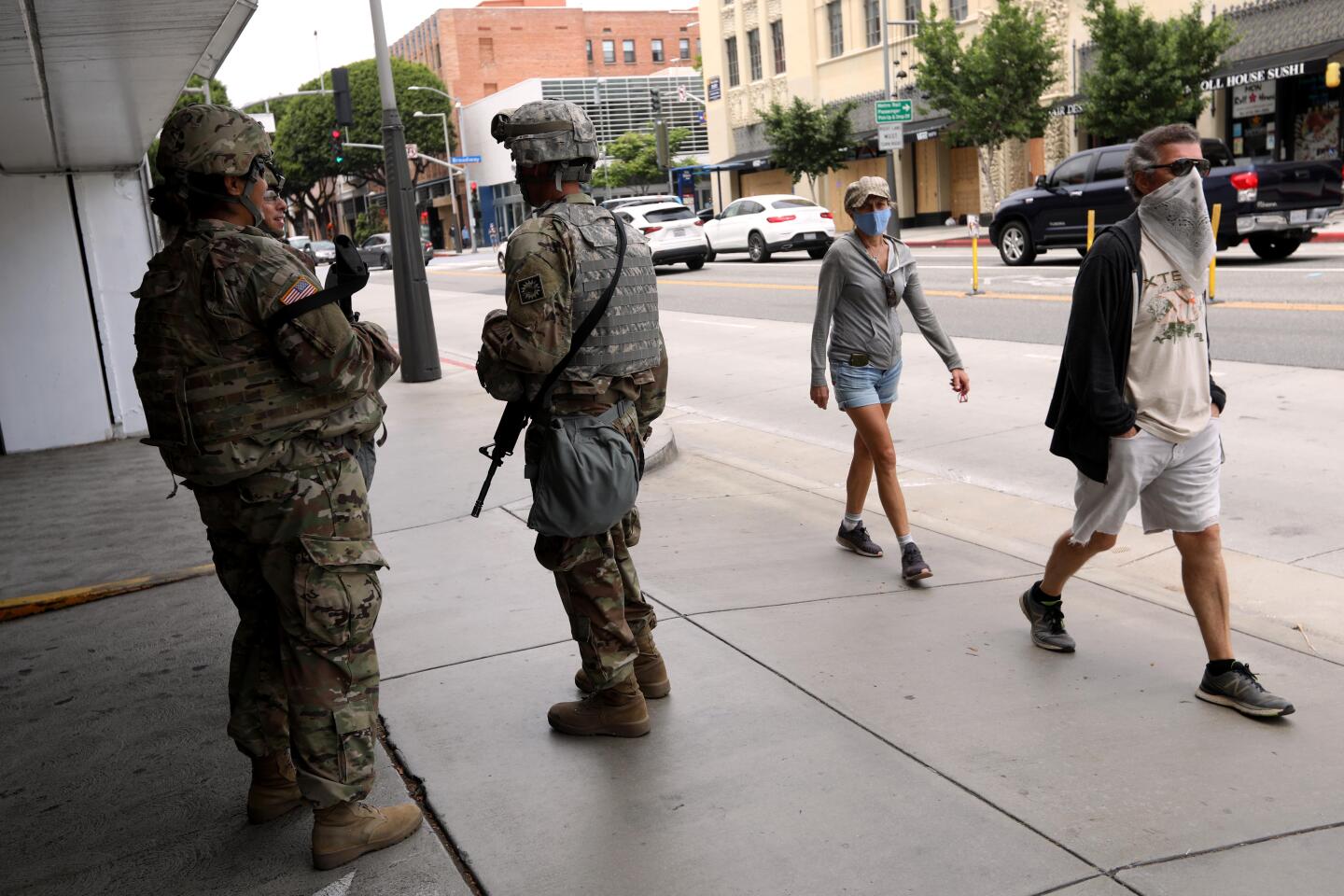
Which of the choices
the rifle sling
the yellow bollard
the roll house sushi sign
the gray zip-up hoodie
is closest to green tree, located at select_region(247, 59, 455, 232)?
the roll house sushi sign

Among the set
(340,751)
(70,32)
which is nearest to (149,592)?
(70,32)

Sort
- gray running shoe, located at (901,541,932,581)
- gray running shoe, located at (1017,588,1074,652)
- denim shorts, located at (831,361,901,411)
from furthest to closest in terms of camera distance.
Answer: denim shorts, located at (831,361,901,411)
gray running shoe, located at (901,541,932,581)
gray running shoe, located at (1017,588,1074,652)

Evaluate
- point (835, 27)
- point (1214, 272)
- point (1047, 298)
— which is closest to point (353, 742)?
point (1047, 298)

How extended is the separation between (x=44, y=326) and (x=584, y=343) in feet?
26.2

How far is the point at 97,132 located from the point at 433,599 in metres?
5.01

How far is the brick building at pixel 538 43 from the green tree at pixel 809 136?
151 ft

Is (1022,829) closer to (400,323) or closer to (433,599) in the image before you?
(433,599)

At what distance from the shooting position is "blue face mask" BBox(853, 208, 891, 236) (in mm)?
5598

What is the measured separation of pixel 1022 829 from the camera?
10.6 ft

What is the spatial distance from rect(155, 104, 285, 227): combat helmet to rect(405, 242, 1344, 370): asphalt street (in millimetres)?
9667

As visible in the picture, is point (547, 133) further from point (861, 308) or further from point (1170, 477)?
point (861, 308)

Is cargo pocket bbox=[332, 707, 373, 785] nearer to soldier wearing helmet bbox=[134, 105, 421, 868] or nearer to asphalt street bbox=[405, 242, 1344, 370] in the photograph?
soldier wearing helmet bbox=[134, 105, 421, 868]

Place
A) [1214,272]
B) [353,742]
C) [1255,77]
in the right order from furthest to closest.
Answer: [1255,77] → [1214,272] → [353,742]

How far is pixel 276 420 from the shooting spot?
10.2 ft
